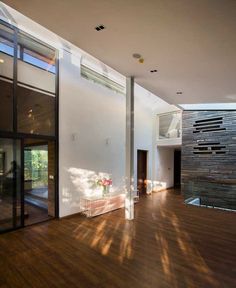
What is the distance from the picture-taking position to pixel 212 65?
364 cm

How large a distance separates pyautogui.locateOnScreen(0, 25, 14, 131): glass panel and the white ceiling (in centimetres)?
195

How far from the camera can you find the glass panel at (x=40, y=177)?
473 cm

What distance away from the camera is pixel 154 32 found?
2.73 m

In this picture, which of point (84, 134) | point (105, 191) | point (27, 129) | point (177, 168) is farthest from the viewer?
point (177, 168)

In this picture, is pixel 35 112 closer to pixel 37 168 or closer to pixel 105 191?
pixel 37 168

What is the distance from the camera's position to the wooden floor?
2.49 meters

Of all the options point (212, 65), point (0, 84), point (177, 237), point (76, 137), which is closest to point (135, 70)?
point (212, 65)

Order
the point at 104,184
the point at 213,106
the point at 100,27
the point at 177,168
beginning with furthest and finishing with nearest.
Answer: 1. the point at 177,168
2. the point at 213,106
3. the point at 104,184
4. the point at 100,27

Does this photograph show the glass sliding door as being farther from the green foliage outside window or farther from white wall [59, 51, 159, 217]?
white wall [59, 51, 159, 217]

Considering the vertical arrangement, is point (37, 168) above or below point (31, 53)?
below

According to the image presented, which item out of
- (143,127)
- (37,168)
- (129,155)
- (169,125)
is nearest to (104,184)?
(129,155)

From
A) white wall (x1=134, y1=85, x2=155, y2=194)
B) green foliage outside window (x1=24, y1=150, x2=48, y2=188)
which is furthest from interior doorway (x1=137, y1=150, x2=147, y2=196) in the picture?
green foliage outside window (x1=24, y1=150, x2=48, y2=188)

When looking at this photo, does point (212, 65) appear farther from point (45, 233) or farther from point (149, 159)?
point (149, 159)

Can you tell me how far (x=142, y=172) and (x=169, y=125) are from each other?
8.23ft
